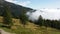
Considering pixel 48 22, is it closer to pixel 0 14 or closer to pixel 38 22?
pixel 38 22

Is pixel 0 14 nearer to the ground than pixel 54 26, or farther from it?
farther from it

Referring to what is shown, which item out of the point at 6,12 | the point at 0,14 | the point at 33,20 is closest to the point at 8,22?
the point at 6,12

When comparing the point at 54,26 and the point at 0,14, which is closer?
the point at 0,14

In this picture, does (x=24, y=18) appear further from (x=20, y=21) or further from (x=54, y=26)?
(x=54, y=26)

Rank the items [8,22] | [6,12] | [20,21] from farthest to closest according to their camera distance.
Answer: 1. [20,21]
2. [6,12]
3. [8,22]

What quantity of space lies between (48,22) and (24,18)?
32348mm

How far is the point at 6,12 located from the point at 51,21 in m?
51.2

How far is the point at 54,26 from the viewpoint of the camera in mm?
119750

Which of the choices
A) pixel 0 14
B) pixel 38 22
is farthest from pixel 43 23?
pixel 0 14

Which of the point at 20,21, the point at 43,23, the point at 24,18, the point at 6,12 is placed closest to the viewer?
the point at 6,12

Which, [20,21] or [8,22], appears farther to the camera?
[20,21]

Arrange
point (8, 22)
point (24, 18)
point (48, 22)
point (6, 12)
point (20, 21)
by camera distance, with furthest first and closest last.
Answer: point (48, 22)
point (20, 21)
point (24, 18)
point (6, 12)
point (8, 22)

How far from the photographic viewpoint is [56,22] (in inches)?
4941

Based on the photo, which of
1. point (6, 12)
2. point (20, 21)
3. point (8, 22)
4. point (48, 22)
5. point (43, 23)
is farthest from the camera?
point (48, 22)
